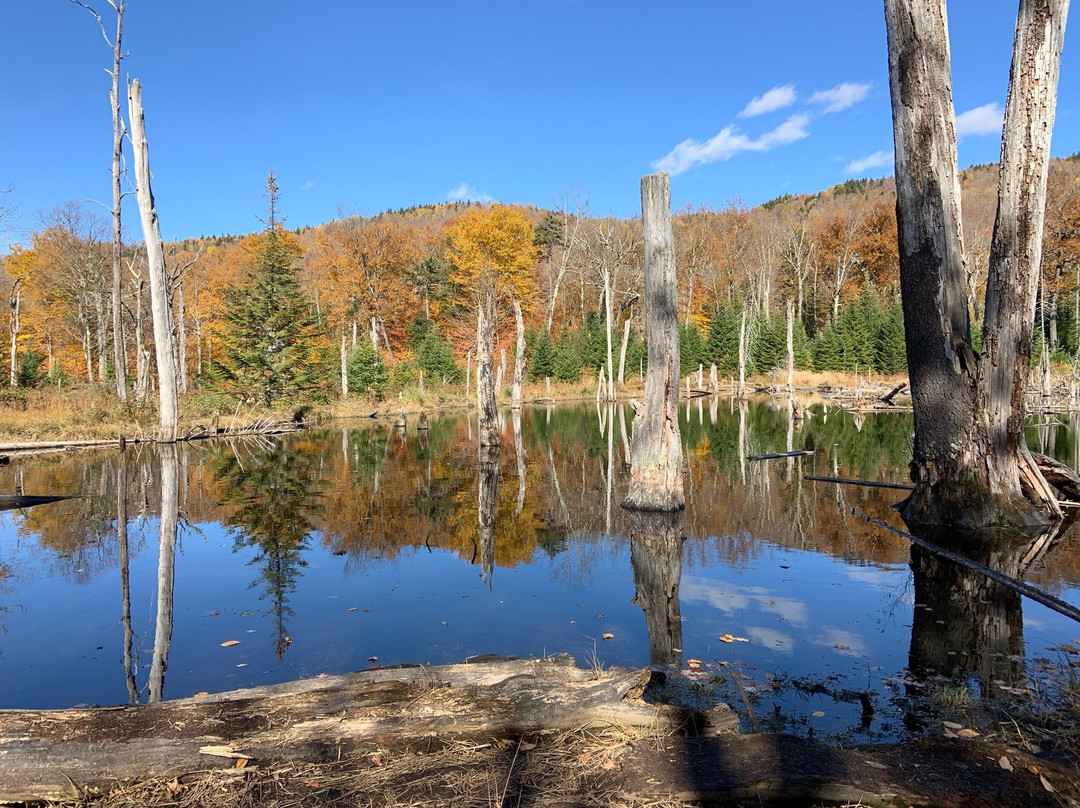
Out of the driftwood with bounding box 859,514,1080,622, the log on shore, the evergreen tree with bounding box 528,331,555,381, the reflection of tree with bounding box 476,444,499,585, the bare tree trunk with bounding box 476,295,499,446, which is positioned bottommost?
the reflection of tree with bounding box 476,444,499,585

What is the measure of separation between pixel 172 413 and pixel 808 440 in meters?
17.9

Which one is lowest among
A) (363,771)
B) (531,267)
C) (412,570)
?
(412,570)

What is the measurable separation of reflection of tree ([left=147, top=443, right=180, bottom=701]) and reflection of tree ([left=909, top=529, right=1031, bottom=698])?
16.1ft

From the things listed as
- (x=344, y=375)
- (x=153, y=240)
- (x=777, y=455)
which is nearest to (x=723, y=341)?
(x=344, y=375)

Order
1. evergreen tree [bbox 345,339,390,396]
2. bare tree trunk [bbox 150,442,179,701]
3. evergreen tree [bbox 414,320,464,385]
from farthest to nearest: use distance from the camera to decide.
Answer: evergreen tree [bbox 414,320,464,385]
evergreen tree [bbox 345,339,390,396]
bare tree trunk [bbox 150,442,179,701]

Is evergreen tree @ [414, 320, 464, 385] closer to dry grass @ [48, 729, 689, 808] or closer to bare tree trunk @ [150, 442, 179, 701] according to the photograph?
bare tree trunk @ [150, 442, 179, 701]

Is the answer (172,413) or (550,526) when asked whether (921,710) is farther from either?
(172,413)

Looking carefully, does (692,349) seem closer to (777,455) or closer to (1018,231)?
(777,455)

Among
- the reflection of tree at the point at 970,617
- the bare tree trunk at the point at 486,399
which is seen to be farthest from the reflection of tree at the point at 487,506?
the reflection of tree at the point at 970,617

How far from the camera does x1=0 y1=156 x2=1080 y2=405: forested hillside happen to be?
35.1m

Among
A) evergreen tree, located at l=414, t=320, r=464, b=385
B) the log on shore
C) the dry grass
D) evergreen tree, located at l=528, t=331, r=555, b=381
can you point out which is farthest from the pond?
evergreen tree, located at l=528, t=331, r=555, b=381

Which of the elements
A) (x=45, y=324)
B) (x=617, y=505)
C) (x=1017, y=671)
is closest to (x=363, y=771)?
(x=1017, y=671)

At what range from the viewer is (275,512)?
1058cm

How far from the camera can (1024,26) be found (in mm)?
8211
